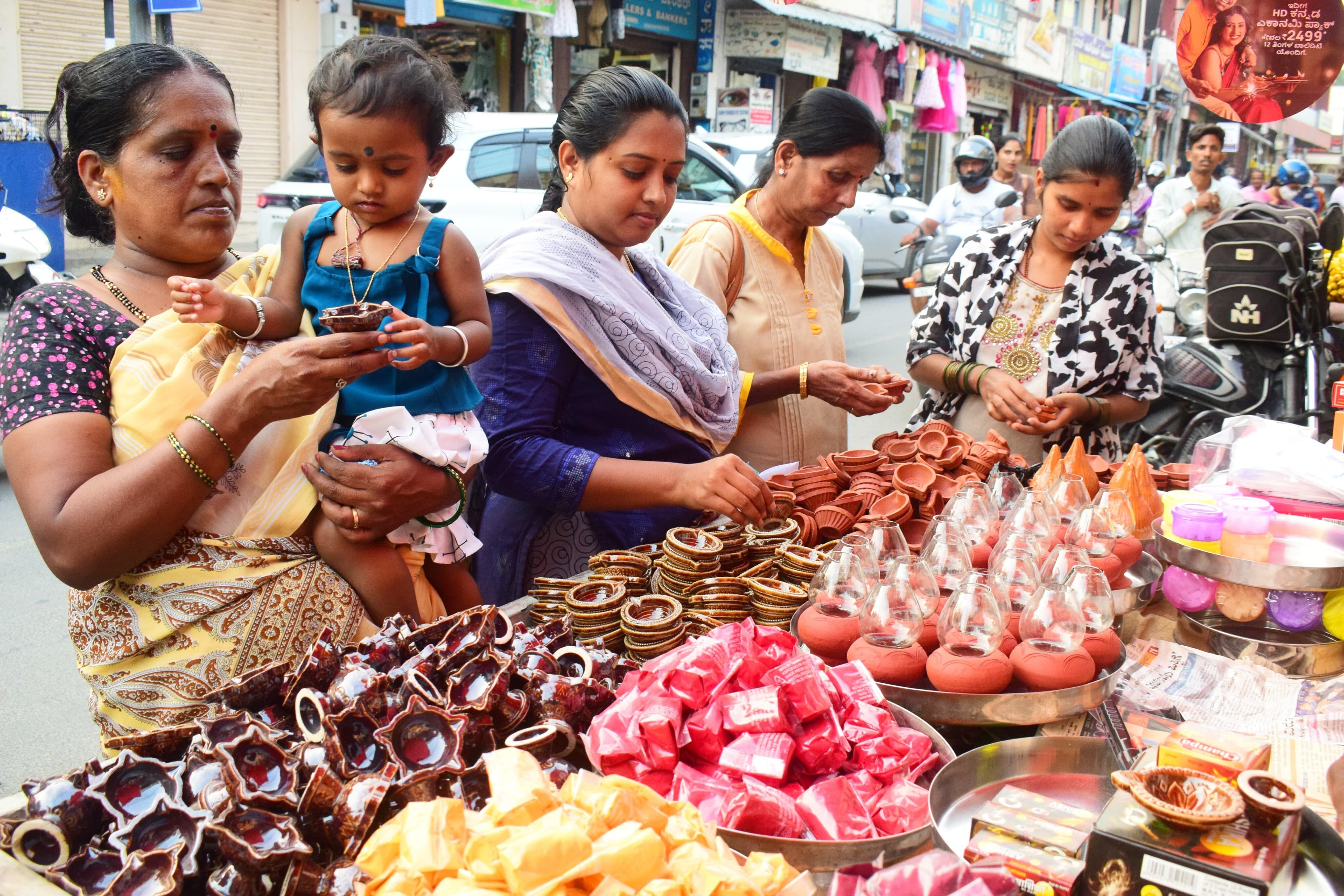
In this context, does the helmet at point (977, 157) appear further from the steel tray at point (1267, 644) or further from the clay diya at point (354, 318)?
the clay diya at point (354, 318)

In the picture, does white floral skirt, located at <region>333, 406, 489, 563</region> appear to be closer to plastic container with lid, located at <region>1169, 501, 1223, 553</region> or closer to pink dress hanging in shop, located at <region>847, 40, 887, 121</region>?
plastic container with lid, located at <region>1169, 501, 1223, 553</region>

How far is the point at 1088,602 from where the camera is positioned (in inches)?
58.6

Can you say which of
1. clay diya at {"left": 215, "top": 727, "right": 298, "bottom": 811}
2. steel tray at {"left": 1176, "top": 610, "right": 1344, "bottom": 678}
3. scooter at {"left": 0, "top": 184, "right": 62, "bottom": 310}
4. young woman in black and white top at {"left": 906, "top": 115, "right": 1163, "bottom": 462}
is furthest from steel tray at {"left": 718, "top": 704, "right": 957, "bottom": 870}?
scooter at {"left": 0, "top": 184, "right": 62, "bottom": 310}

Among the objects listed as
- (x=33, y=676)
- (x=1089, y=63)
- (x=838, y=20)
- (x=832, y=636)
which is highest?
(x=1089, y=63)

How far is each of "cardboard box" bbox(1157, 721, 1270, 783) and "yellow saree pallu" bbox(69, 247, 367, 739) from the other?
1256mm

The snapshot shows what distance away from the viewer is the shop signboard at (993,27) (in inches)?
755

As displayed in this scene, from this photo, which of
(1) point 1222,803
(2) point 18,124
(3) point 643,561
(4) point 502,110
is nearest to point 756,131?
(4) point 502,110

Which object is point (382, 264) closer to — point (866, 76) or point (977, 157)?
point (977, 157)

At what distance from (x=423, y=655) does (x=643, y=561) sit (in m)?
0.63

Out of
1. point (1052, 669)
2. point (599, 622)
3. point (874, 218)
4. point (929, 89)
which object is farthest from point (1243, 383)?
point (929, 89)

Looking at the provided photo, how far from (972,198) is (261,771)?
7924 millimetres

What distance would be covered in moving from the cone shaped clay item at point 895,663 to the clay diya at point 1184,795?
378 millimetres

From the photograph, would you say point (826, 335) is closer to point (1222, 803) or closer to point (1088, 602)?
point (1088, 602)

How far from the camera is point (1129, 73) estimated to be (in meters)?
27.0
